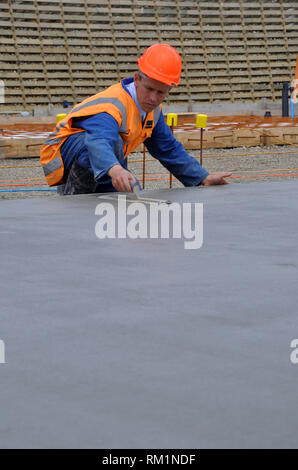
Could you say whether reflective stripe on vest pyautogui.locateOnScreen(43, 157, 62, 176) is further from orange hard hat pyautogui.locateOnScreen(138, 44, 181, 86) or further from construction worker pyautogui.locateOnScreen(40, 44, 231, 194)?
orange hard hat pyautogui.locateOnScreen(138, 44, 181, 86)

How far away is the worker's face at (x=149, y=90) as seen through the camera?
2.84m

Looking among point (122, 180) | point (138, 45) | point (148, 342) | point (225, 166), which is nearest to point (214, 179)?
point (122, 180)

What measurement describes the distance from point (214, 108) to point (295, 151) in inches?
245

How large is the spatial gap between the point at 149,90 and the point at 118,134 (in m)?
0.23

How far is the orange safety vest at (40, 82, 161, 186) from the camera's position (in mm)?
2807

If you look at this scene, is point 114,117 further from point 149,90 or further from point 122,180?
point 122,180

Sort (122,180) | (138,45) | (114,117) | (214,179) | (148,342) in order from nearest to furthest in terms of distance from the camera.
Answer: (148,342) → (122,180) → (114,117) → (214,179) → (138,45)

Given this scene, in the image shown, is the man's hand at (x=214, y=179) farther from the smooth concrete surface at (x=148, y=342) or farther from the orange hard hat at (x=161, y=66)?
the smooth concrete surface at (x=148, y=342)

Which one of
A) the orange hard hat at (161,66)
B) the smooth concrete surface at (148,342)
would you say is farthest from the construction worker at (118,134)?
the smooth concrete surface at (148,342)

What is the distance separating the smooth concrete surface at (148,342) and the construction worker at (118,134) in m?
1.18

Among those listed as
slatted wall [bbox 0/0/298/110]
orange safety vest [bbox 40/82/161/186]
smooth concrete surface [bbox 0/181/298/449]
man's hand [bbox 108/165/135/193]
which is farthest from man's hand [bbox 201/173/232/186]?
slatted wall [bbox 0/0/298/110]

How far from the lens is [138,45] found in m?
17.1

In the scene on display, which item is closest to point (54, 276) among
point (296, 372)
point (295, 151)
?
point (296, 372)

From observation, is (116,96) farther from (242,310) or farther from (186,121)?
(186,121)
